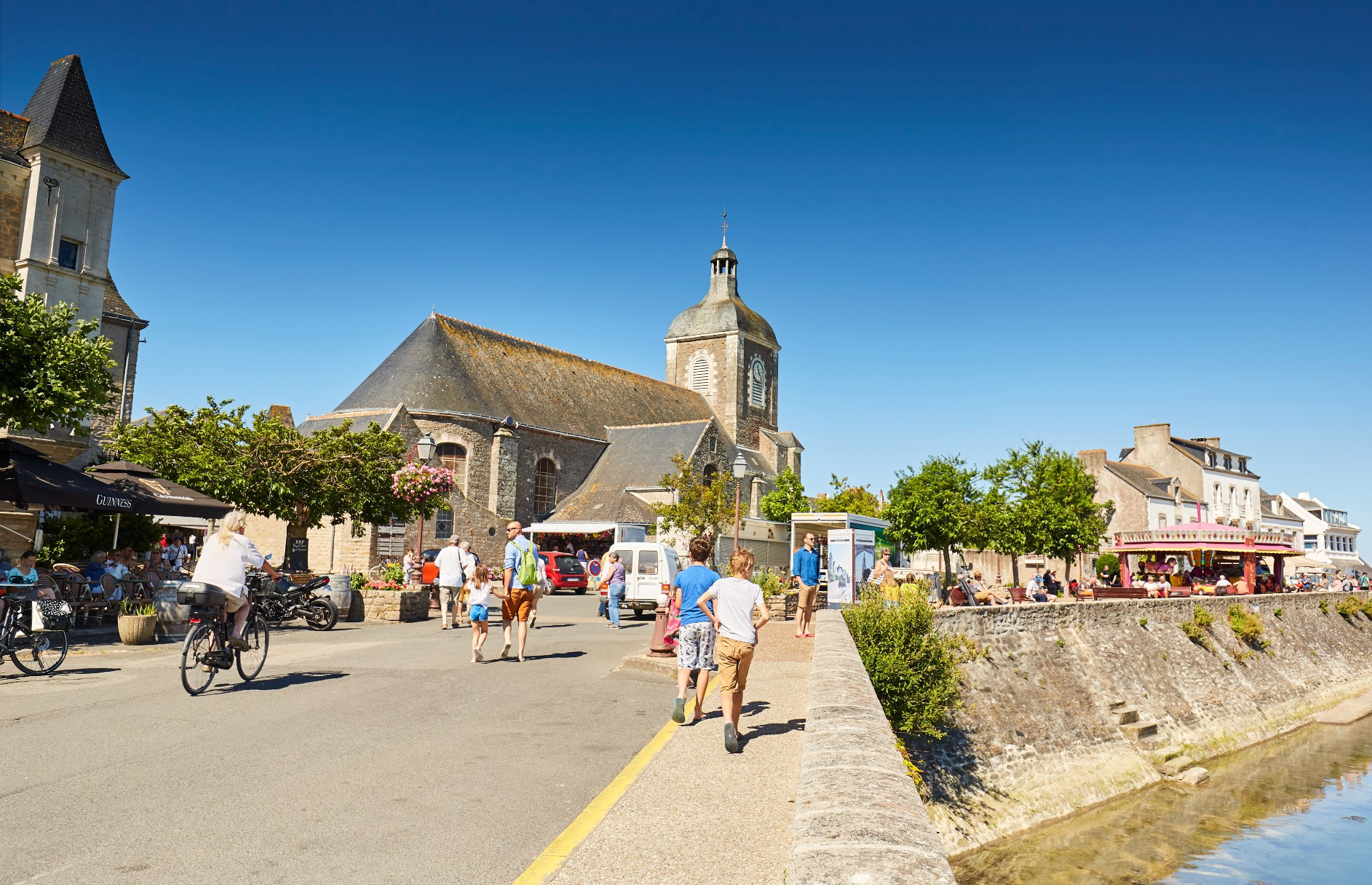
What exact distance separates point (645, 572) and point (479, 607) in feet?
32.0

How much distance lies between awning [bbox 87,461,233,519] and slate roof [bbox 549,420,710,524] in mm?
20906

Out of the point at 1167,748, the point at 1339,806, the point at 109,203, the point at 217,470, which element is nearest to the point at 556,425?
the point at 109,203

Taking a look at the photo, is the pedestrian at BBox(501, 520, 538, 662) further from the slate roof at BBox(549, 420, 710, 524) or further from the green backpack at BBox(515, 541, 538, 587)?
the slate roof at BBox(549, 420, 710, 524)

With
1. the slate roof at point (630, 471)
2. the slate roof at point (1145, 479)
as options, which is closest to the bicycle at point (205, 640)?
the slate roof at point (630, 471)

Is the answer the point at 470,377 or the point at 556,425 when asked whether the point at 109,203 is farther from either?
the point at 556,425

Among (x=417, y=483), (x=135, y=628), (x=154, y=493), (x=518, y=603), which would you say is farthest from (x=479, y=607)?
(x=417, y=483)

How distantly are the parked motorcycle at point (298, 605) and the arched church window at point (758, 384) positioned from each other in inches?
1585

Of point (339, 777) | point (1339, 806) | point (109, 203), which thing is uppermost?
point (109, 203)

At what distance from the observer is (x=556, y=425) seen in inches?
1598

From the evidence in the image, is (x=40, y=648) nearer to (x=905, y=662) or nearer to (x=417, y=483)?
(x=905, y=662)

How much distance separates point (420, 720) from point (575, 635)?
8338 millimetres

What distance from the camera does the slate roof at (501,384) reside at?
36.1 metres

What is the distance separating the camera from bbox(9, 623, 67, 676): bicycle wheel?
9445mm

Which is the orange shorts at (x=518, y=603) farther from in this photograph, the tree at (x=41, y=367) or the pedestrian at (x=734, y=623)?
the tree at (x=41, y=367)
